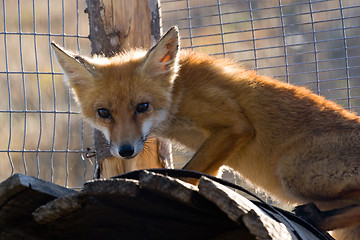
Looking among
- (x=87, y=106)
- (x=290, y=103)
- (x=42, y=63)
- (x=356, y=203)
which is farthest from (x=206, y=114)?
(x=42, y=63)

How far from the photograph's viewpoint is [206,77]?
3500 millimetres

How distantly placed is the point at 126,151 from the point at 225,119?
0.64 meters

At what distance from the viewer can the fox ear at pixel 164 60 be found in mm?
3352

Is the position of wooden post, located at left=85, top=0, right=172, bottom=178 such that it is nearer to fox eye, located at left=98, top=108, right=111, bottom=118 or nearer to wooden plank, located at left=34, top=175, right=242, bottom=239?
fox eye, located at left=98, top=108, right=111, bottom=118

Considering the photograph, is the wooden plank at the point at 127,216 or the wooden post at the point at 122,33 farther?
the wooden post at the point at 122,33

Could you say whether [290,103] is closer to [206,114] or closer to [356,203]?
[206,114]

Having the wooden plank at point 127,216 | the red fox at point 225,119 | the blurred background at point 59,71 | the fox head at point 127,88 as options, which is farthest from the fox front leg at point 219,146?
the blurred background at point 59,71

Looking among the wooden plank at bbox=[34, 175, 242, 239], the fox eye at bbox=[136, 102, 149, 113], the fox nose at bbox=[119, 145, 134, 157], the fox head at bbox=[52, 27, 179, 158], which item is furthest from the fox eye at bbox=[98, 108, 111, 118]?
the wooden plank at bbox=[34, 175, 242, 239]

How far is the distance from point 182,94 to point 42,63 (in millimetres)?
6326

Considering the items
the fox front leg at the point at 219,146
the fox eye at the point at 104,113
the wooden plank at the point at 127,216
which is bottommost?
the wooden plank at the point at 127,216

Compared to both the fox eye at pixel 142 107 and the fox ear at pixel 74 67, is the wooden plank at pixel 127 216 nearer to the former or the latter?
the fox eye at pixel 142 107

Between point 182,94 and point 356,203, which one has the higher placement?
point 182,94

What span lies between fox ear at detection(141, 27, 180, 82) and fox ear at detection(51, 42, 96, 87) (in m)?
0.35

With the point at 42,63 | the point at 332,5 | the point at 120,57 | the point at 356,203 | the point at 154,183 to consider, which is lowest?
the point at 356,203
